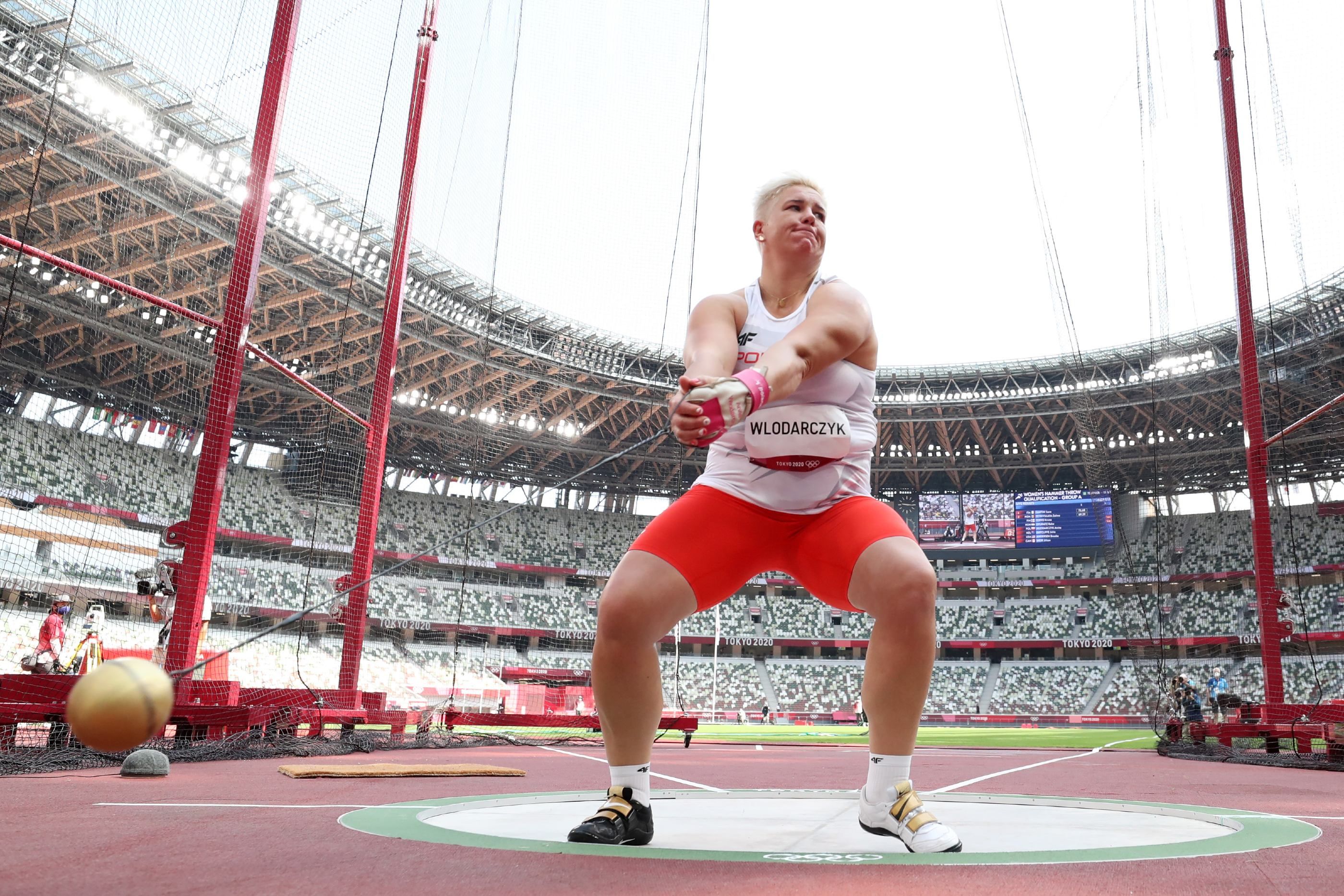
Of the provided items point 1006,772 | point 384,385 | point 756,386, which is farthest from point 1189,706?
point 756,386

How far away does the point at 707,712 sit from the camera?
109 feet

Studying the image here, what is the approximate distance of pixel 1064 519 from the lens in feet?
123

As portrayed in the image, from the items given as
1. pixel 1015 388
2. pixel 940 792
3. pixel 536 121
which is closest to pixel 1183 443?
pixel 1015 388

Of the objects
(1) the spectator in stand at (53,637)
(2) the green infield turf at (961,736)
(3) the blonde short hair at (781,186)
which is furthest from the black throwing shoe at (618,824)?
(2) the green infield turf at (961,736)

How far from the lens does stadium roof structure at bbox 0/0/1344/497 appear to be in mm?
16453

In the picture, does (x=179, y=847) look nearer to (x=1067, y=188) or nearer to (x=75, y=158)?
(x=1067, y=188)

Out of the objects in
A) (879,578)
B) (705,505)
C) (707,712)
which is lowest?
(707,712)

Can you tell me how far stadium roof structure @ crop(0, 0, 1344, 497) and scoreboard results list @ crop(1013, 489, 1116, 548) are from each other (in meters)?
1.10

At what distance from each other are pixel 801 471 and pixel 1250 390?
1077cm

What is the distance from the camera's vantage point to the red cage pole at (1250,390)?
1033 cm

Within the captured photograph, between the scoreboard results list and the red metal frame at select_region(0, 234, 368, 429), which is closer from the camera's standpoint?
the red metal frame at select_region(0, 234, 368, 429)

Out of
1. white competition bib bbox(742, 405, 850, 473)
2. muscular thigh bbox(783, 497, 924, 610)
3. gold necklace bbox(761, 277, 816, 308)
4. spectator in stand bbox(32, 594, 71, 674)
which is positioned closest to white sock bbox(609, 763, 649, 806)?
muscular thigh bbox(783, 497, 924, 610)

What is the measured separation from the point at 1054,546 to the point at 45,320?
35509 millimetres

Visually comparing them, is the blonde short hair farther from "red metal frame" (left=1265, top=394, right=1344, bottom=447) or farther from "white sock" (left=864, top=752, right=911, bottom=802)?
"red metal frame" (left=1265, top=394, right=1344, bottom=447)
